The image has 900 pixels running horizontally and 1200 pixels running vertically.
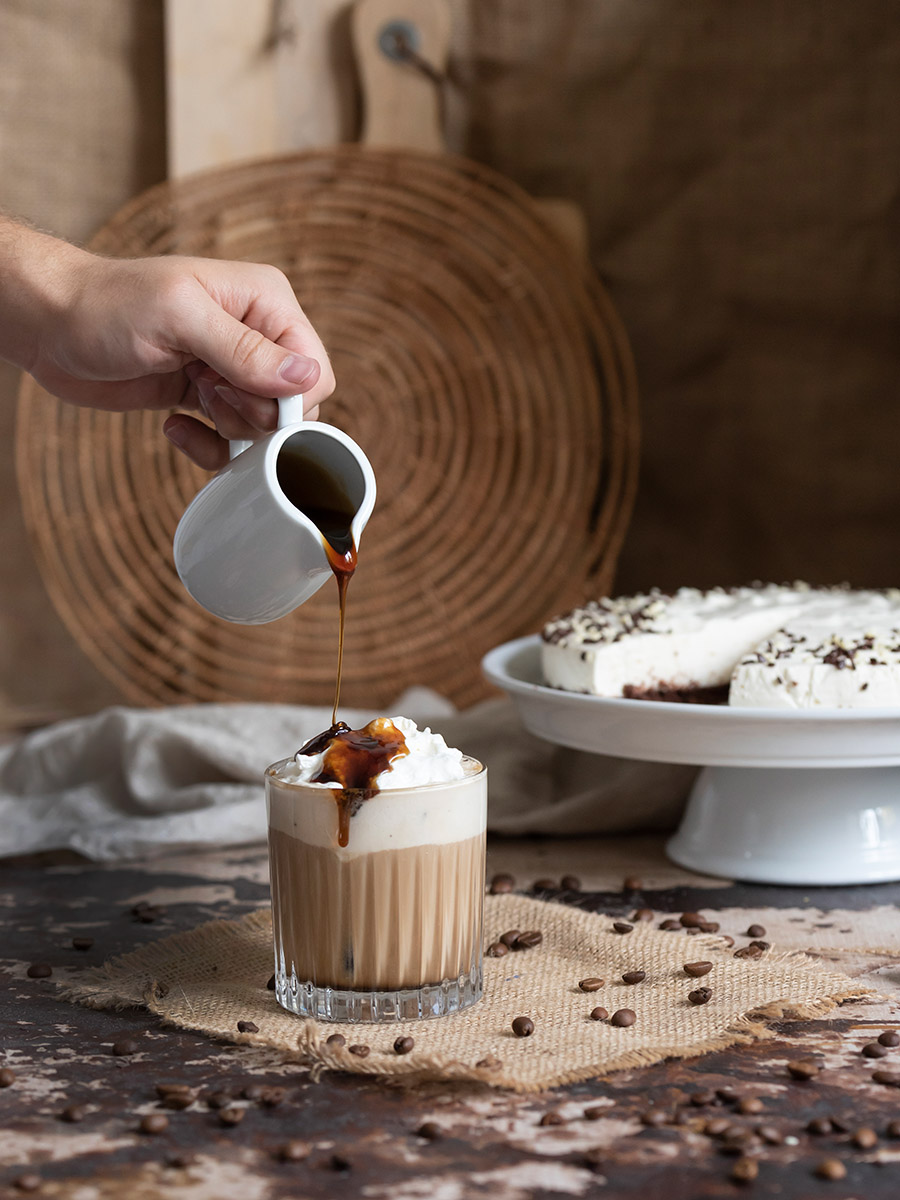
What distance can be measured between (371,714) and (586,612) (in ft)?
1.54

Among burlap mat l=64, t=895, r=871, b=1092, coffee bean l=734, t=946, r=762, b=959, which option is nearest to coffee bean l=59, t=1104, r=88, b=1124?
burlap mat l=64, t=895, r=871, b=1092

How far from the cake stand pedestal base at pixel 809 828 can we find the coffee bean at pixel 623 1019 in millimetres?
505

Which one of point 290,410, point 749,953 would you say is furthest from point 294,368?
point 749,953

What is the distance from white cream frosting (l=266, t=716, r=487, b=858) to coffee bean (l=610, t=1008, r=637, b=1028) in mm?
211

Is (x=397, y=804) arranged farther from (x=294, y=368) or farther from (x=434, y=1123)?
(x=294, y=368)

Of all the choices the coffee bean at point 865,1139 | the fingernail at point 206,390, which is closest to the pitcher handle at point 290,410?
the fingernail at point 206,390

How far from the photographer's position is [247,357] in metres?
1.35

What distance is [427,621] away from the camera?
2.74 meters

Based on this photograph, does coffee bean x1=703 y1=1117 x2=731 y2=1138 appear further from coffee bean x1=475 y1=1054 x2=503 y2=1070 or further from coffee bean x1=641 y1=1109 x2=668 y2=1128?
coffee bean x1=475 y1=1054 x2=503 y2=1070

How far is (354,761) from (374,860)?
0.30 ft

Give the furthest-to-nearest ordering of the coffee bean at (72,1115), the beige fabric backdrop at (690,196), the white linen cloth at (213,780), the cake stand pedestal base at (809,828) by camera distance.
→ 1. the beige fabric backdrop at (690,196)
2. the white linen cloth at (213,780)
3. the cake stand pedestal base at (809,828)
4. the coffee bean at (72,1115)

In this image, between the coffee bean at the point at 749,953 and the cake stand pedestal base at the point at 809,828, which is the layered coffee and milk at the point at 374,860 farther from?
the cake stand pedestal base at the point at 809,828

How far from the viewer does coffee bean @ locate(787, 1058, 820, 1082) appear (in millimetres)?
1104

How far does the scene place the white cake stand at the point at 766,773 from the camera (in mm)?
1536
